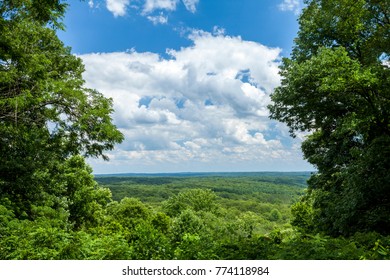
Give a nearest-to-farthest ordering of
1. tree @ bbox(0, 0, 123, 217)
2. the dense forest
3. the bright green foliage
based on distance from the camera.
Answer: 1. the dense forest
2. tree @ bbox(0, 0, 123, 217)
3. the bright green foliage

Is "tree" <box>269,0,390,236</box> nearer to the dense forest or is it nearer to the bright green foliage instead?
the dense forest

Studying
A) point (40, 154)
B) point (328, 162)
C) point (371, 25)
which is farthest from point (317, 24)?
point (40, 154)

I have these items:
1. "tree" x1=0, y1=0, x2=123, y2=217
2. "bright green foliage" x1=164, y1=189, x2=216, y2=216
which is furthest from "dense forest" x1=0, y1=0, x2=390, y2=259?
"bright green foliage" x1=164, y1=189, x2=216, y2=216

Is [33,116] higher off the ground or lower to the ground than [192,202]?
higher

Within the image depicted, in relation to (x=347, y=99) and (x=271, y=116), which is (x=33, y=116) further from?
(x=347, y=99)

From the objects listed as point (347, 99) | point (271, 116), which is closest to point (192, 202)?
point (271, 116)

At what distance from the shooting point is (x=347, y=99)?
15539 millimetres

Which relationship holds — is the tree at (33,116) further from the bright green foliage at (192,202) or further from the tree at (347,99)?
the bright green foliage at (192,202)

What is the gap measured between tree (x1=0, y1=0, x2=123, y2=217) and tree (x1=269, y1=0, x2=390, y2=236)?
8.72 m

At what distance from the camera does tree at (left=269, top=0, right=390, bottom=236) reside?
43.5 ft

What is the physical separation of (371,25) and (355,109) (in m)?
3.83

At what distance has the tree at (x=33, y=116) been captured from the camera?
41.9 feet

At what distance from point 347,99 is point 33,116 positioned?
14.1 meters

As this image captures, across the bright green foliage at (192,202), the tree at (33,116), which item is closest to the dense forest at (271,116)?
the tree at (33,116)
